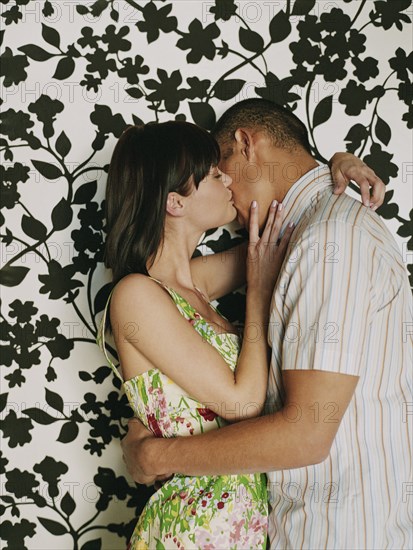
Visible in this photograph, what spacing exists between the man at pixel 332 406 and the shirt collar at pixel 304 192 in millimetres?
16

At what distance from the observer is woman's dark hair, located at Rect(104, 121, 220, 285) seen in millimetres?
1612

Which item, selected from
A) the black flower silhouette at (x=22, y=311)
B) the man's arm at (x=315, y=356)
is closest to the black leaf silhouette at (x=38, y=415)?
the black flower silhouette at (x=22, y=311)

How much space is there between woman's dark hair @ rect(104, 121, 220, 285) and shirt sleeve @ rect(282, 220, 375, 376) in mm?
405

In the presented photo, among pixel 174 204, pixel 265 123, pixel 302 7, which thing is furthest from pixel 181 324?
pixel 302 7

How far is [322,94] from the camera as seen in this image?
6.27 ft

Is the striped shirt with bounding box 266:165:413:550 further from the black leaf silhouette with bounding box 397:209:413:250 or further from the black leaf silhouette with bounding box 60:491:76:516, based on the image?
the black leaf silhouette with bounding box 60:491:76:516

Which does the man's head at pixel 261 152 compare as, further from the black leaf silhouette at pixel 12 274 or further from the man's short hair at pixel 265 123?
the black leaf silhouette at pixel 12 274

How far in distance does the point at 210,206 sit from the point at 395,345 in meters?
0.59

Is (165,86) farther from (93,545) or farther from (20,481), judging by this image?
(93,545)

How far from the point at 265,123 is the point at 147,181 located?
0.34 m

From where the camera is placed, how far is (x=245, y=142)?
5.49 feet

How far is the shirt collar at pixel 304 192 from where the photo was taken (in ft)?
5.08

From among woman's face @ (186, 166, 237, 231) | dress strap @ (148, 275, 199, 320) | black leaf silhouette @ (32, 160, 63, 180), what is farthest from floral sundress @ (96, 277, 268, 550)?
black leaf silhouette @ (32, 160, 63, 180)

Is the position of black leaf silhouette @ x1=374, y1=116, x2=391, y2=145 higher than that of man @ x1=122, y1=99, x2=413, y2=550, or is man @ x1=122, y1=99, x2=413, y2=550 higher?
black leaf silhouette @ x1=374, y1=116, x2=391, y2=145
